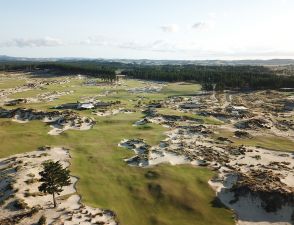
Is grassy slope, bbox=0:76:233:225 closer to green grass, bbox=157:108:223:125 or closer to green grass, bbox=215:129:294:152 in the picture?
green grass, bbox=215:129:294:152

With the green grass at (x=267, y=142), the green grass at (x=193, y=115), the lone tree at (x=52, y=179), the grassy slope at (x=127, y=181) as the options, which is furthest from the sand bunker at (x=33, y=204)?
the green grass at (x=193, y=115)

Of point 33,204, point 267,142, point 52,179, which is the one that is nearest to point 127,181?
point 52,179

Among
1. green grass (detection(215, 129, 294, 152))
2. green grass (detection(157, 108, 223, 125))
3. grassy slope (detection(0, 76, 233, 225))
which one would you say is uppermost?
green grass (detection(157, 108, 223, 125))

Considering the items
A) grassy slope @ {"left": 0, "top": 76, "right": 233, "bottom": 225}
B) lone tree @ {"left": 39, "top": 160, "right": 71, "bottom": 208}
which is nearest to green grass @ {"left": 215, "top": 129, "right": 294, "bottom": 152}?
grassy slope @ {"left": 0, "top": 76, "right": 233, "bottom": 225}

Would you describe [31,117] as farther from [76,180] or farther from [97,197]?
[97,197]

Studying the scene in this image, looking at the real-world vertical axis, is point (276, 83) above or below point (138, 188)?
above

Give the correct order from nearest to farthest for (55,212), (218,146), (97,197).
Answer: (55,212), (97,197), (218,146)

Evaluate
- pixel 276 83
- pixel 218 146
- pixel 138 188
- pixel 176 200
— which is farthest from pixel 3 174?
pixel 276 83

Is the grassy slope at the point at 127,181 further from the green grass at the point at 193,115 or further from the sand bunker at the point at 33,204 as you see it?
the green grass at the point at 193,115

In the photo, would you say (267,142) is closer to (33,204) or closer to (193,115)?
(193,115)
